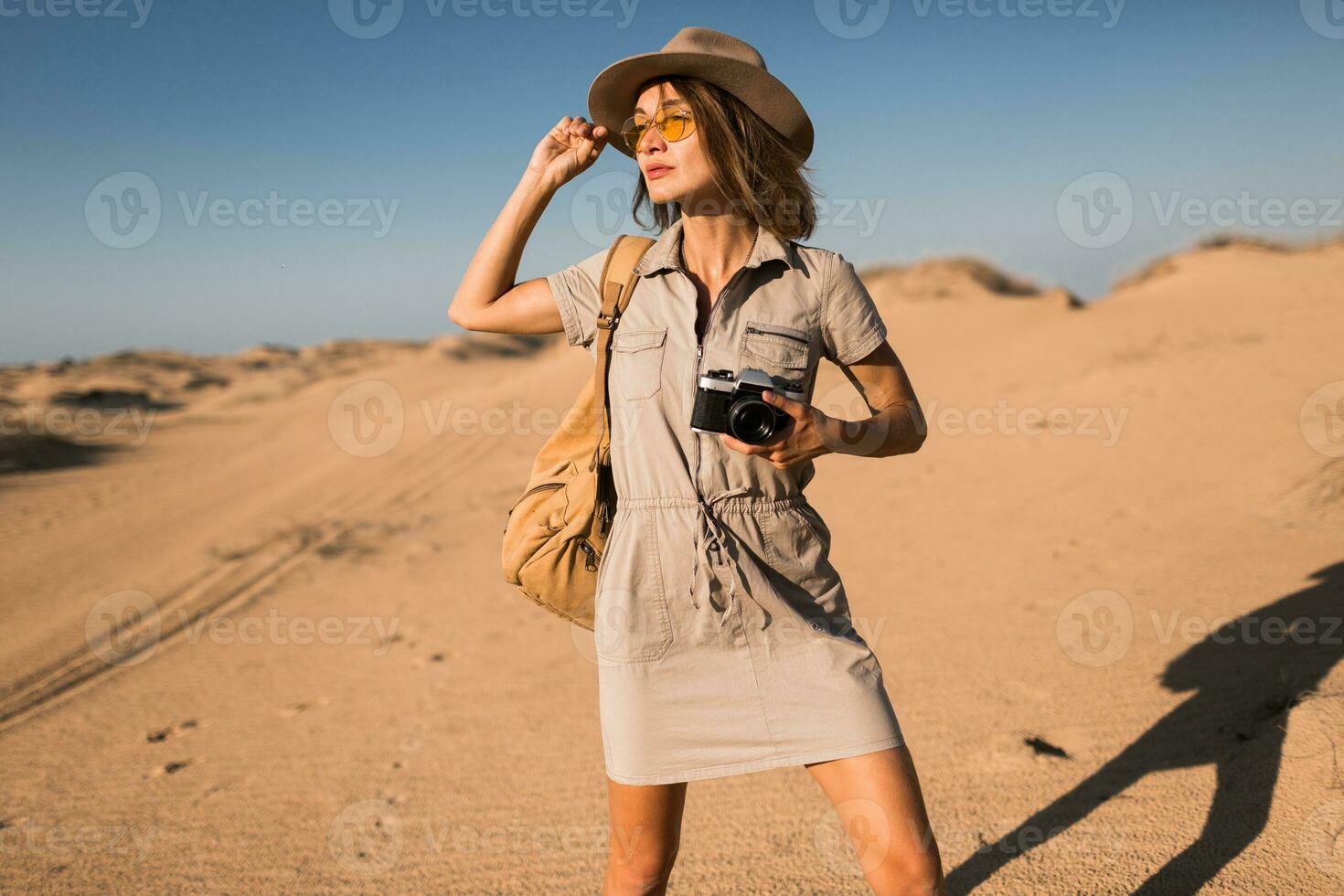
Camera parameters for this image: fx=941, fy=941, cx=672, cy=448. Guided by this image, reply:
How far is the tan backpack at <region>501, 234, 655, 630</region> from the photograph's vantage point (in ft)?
6.95

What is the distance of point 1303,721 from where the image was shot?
3.21 meters

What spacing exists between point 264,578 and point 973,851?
620 centimetres

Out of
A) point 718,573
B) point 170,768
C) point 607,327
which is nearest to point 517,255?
point 607,327

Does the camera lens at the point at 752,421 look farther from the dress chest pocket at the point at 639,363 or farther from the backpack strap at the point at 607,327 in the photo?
the backpack strap at the point at 607,327

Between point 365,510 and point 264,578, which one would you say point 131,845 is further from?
point 365,510

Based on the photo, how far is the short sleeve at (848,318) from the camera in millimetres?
2098

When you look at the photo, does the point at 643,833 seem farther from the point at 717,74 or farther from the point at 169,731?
the point at 169,731

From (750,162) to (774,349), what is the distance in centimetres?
46

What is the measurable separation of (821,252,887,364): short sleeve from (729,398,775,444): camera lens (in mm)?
377

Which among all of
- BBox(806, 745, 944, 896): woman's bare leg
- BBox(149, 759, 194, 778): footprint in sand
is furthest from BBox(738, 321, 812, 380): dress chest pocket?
BBox(149, 759, 194, 778): footprint in sand

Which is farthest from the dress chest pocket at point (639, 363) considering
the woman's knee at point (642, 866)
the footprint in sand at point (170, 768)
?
the footprint in sand at point (170, 768)

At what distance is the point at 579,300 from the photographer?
7.14ft

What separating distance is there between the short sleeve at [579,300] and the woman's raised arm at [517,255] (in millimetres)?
43

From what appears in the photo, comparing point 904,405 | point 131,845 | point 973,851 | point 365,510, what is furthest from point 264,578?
point 904,405
